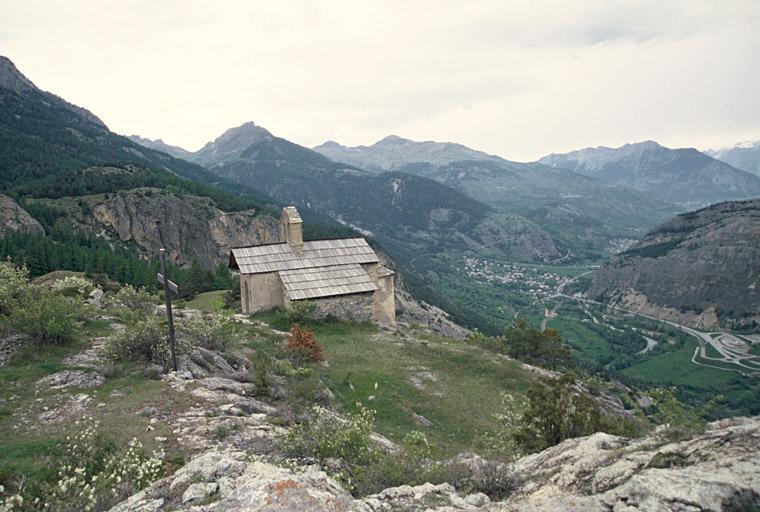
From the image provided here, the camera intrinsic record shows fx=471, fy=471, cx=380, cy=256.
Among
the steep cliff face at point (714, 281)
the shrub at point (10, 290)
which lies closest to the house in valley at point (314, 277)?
the shrub at point (10, 290)

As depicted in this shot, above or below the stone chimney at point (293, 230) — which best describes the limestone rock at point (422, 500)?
below

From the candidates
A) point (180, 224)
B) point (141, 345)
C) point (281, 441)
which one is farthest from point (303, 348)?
point (180, 224)

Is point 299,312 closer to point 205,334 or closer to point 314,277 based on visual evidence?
point 314,277

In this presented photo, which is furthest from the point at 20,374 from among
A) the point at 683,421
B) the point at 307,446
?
the point at 683,421

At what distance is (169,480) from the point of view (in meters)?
10.0

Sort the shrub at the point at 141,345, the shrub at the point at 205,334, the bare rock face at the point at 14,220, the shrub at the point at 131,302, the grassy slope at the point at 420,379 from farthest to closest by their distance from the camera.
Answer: the bare rock face at the point at 14,220, the shrub at the point at 131,302, the shrub at the point at 205,334, the grassy slope at the point at 420,379, the shrub at the point at 141,345

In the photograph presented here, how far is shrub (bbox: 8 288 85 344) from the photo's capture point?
19044 mm

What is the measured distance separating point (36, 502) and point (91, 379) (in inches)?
337

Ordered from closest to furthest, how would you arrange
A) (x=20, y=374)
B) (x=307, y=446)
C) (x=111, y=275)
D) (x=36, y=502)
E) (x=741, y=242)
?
(x=36, y=502) < (x=307, y=446) < (x=20, y=374) < (x=111, y=275) < (x=741, y=242)

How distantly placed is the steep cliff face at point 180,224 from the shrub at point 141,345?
347 feet

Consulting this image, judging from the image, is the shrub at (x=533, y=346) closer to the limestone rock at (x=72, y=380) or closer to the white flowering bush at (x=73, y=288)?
the limestone rock at (x=72, y=380)

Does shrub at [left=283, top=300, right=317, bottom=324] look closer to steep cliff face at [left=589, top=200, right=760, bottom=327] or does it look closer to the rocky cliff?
the rocky cliff

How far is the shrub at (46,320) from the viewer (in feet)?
62.5

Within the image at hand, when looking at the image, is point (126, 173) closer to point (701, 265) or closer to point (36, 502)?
Result: point (36, 502)
